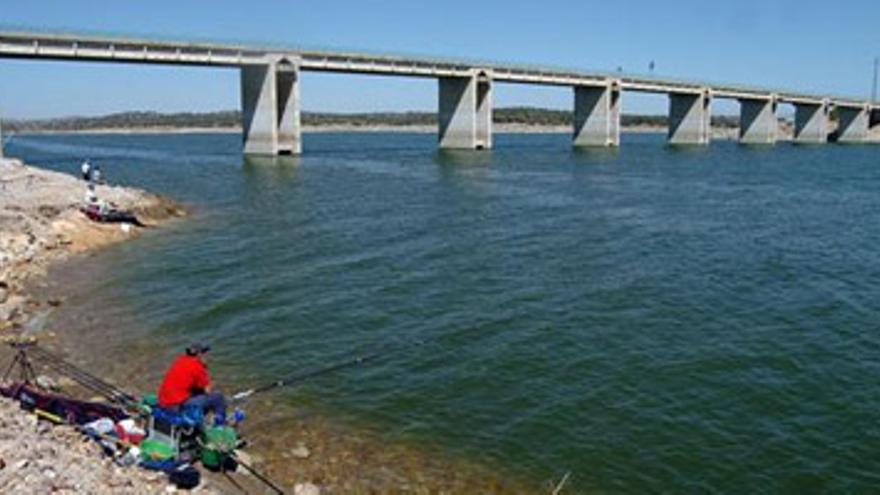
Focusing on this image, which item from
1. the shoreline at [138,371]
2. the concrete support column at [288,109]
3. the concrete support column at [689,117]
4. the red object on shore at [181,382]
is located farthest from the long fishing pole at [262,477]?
the concrete support column at [689,117]

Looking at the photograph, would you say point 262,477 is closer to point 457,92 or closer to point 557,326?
point 557,326

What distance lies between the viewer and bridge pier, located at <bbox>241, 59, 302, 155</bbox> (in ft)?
283

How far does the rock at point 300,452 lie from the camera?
13.1 meters

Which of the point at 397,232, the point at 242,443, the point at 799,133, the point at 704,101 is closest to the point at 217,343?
the point at 242,443

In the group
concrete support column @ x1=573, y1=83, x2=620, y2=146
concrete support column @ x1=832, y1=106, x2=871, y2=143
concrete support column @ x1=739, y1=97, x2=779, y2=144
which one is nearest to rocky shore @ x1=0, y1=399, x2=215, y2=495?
concrete support column @ x1=573, y1=83, x2=620, y2=146

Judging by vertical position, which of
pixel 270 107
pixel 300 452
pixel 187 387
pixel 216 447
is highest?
pixel 270 107

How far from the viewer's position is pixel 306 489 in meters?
11.8

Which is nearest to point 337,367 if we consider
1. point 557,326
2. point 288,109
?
point 557,326

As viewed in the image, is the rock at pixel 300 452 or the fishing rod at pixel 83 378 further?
the fishing rod at pixel 83 378

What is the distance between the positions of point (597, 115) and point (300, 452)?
114 meters

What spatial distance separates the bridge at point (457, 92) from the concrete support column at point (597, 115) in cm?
15

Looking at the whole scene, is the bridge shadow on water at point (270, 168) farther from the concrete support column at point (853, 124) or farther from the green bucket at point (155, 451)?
the concrete support column at point (853, 124)

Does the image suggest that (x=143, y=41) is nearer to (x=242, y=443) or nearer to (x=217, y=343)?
(x=217, y=343)

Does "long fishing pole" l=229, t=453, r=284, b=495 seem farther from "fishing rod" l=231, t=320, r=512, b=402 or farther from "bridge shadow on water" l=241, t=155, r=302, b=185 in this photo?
"bridge shadow on water" l=241, t=155, r=302, b=185
